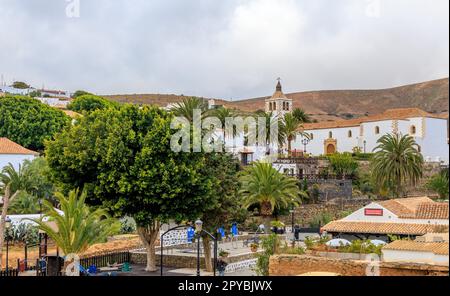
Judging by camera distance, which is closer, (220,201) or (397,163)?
(220,201)

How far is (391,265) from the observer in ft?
37.1

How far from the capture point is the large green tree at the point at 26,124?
5247 cm

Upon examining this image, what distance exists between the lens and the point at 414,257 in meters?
11.9

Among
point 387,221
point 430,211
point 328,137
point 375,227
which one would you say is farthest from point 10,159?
point 328,137

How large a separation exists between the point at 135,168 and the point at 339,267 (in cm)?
1095

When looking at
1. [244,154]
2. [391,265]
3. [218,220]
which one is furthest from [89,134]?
[244,154]

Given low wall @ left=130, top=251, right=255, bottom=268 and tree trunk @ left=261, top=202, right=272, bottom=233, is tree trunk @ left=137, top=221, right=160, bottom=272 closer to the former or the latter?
low wall @ left=130, top=251, right=255, bottom=268

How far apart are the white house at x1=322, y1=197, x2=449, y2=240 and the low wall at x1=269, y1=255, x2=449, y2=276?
12.5m

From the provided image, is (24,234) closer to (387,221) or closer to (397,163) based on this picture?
(387,221)

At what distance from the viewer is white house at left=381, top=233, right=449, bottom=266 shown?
438 inches

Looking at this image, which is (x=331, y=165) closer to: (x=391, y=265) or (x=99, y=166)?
(x=99, y=166)

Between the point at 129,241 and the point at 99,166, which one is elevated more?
the point at 99,166

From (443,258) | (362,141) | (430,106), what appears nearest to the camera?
(443,258)
